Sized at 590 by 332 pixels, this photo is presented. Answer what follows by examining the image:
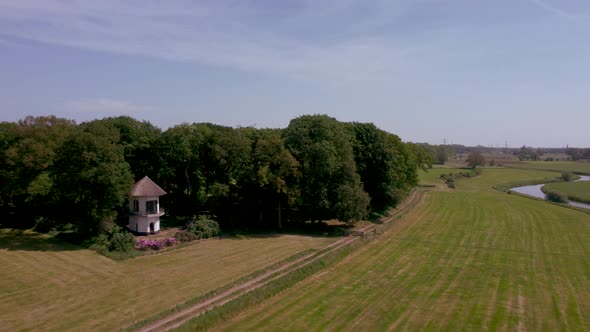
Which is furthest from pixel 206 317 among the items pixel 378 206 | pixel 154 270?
pixel 378 206

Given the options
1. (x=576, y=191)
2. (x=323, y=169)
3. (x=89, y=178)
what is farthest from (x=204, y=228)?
(x=576, y=191)

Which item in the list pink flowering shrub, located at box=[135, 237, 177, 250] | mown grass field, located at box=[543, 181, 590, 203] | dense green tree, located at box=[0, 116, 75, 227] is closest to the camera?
pink flowering shrub, located at box=[135, 237, 177, 250]

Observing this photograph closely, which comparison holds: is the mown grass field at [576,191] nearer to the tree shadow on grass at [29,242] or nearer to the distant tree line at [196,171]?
the distant tree line at [196,171]

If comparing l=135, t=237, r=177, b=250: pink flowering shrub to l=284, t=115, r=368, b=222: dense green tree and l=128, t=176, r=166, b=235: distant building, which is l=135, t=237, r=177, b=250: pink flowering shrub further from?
l=284, t=115, r=368, b=222: dense green tree

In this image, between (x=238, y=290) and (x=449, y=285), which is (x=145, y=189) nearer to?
(x=238, y=290)

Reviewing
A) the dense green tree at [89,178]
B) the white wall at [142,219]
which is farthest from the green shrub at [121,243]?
the white wall at [142,219]

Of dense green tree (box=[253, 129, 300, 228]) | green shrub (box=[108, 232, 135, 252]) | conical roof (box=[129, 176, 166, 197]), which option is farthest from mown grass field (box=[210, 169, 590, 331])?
conical roof (box=[129, 176, 166, 197])

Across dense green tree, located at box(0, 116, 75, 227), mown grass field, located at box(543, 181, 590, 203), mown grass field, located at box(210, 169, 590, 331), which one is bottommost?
mown grass field, located at box(210, 169, 590, 331)
